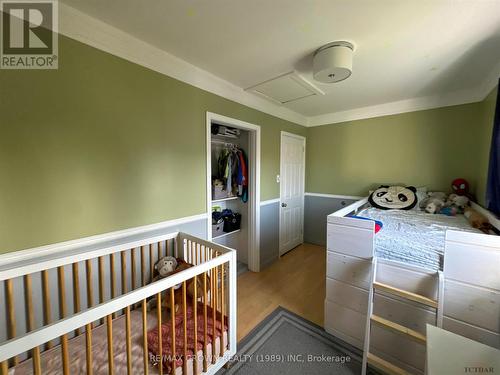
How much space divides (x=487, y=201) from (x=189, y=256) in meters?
2.74

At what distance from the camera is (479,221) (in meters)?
1.73

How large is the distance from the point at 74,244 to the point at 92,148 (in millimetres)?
640

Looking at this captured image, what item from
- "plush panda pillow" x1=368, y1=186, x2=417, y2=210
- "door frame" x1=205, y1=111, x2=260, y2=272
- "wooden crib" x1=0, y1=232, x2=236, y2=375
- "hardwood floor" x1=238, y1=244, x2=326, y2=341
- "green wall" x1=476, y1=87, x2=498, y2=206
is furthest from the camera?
"door frame" x1=205, y1=111, x2=260, y2=272

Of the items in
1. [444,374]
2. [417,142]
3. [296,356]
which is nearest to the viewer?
[444,374]

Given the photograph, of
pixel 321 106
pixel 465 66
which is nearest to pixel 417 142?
pixel 465 66

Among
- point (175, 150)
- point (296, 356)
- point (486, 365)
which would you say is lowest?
point (296, 356)

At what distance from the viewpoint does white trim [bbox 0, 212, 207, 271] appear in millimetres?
1102

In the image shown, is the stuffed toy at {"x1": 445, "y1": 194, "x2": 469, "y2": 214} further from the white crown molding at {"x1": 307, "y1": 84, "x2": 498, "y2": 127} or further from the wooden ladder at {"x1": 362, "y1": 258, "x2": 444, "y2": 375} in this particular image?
the wooden ladder at {"x1": 362, "y1": 258, "x2": 444, "y2": 375}

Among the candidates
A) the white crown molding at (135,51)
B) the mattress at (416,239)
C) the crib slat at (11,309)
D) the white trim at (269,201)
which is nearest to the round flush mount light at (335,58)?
the white crown molding at (135,51)

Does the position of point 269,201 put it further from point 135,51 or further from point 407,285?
point 135,51

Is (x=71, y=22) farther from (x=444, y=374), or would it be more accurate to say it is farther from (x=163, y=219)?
(x=444, y=374)

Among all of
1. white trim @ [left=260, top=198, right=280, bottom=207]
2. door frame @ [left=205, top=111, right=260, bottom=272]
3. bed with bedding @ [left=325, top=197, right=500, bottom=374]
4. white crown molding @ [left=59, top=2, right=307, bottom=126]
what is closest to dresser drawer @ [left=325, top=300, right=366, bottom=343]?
bed with bedding @ [left=325, top=197, right=500, bottom=374]

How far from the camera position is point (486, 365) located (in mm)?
777

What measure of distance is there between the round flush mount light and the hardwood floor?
214 centimetres
